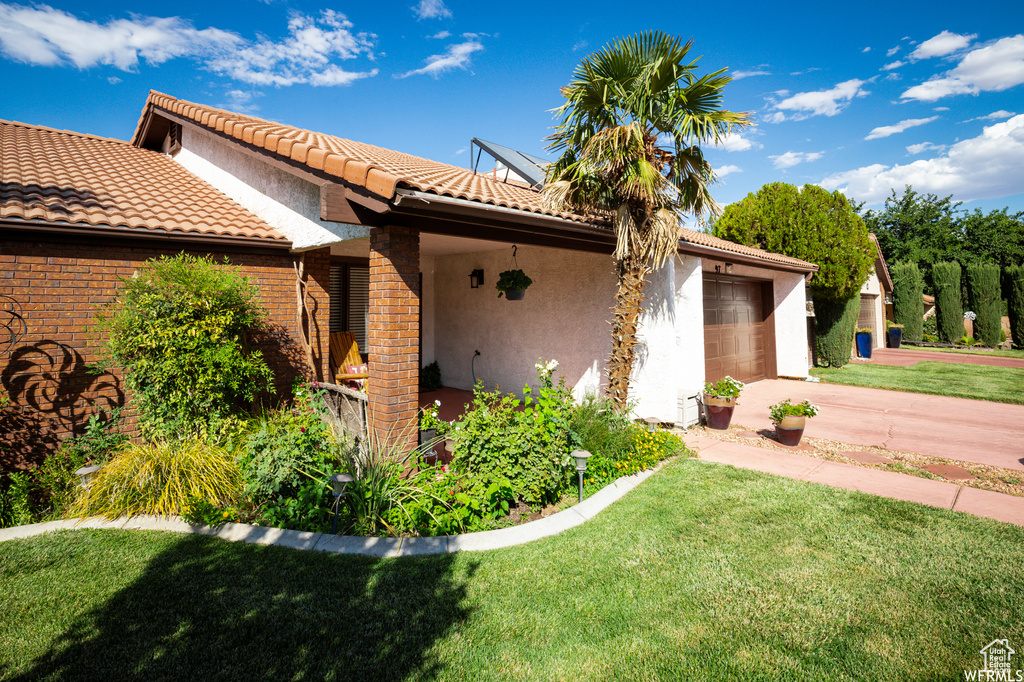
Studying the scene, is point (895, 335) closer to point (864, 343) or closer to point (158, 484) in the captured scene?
point (864, 343)

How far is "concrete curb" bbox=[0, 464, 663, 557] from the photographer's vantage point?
3717 mm

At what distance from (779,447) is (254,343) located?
25.6 feet

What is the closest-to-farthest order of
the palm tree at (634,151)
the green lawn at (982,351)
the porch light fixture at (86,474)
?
the porch light fixture at (86,474) → the palm tree at (634,151) → the green lawn at (982,351)

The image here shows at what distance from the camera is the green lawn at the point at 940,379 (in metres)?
10.4

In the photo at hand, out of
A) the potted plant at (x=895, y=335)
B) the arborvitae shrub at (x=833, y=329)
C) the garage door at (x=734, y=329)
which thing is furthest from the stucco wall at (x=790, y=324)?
the potted plant at (x=895, y=335)

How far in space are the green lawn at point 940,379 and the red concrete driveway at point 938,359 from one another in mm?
1067

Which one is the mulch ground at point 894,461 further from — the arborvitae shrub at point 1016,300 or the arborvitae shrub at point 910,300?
the arborvitae shrub at point 910,300

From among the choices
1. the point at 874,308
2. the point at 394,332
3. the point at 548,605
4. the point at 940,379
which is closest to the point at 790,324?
the point at 940,379

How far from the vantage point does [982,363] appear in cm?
1608

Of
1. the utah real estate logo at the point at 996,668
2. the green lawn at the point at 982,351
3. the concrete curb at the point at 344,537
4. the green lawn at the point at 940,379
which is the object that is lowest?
the utah real estate logo at the point at 996,668

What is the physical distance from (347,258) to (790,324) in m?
11.8

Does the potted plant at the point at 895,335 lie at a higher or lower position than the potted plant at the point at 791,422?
higher

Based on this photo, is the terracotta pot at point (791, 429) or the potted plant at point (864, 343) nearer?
the terracotta pot at point (791, 429)

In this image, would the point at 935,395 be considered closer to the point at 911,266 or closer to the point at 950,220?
the point at 911,266
